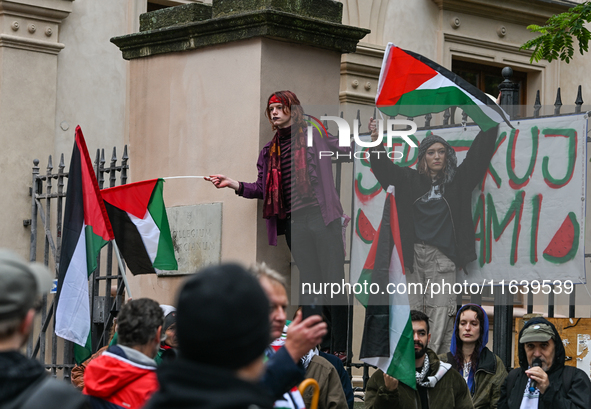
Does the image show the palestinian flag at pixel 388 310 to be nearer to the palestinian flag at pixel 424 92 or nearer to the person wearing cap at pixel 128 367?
the palestinian flag at pixel 424 92

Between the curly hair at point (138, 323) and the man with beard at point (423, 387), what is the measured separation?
1.84 metres

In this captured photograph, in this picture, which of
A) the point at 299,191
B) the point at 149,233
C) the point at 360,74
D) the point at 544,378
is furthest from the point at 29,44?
the point at 544,378

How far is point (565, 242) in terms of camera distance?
5.83 meters

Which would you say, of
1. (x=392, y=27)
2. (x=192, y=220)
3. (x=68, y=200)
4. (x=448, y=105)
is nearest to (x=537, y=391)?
(x=448, y=105)

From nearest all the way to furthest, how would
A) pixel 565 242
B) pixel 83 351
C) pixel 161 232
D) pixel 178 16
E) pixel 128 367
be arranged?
1. pixel 128 367
2. pixel 565 242
3. pixel 83 351
4. pixel 161 232
5. pixel 178 16

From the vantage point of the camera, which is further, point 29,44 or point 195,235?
point 29,44

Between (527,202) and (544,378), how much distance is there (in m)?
1.17

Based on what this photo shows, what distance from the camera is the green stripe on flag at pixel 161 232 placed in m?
6.61

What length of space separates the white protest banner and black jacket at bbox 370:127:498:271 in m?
0.04

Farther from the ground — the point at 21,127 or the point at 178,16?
the point at 178,16

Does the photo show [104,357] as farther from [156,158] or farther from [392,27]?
[392,27]

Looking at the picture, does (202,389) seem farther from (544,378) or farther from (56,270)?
(56,270)

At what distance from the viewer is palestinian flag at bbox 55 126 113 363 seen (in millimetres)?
6016

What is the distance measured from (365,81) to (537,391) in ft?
27.9
